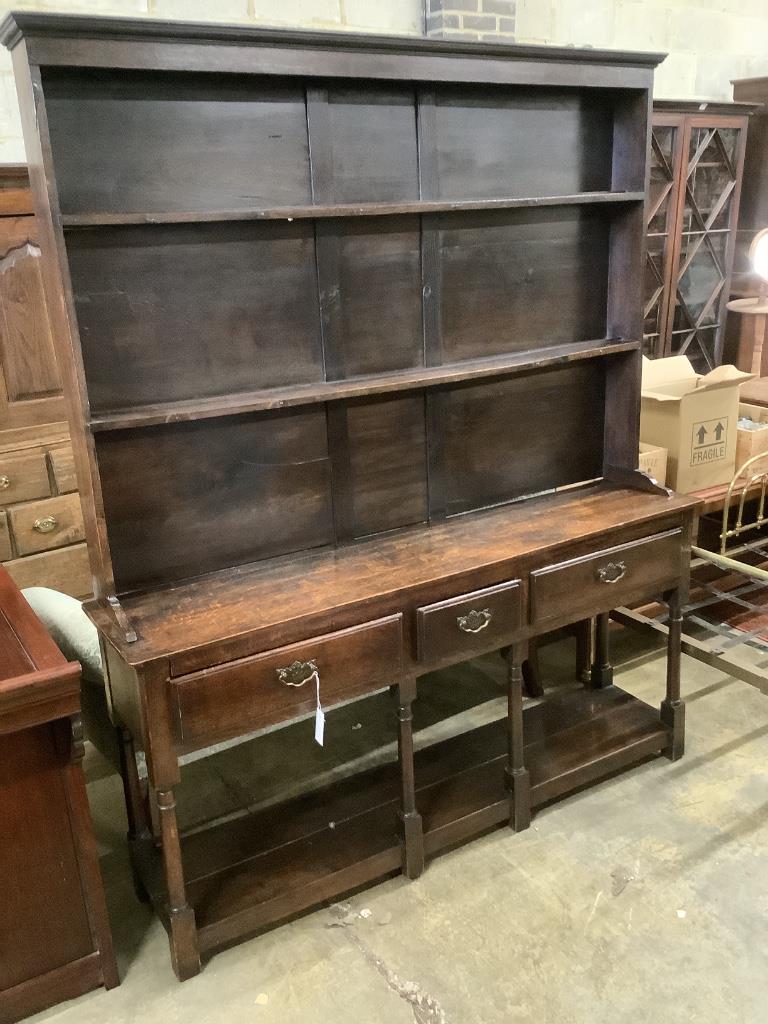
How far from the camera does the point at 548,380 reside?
8.33 feet

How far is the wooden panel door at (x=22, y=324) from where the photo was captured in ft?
9.40

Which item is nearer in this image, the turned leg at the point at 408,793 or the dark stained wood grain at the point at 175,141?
the dark stained wood grain at the point at 175,141

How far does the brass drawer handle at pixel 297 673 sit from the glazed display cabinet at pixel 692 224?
2325 millimetres

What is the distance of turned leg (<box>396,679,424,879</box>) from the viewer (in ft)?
6.95

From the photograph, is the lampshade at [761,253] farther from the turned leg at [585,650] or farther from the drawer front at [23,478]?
the drawer front at [23,478]

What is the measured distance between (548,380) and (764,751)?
1310 mm

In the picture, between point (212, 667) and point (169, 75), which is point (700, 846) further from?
point (169, 75)

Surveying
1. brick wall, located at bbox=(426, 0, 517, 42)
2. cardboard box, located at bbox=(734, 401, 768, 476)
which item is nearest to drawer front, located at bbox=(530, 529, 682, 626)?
cardboard box, located at bbox=(734, 401, 768, 476)

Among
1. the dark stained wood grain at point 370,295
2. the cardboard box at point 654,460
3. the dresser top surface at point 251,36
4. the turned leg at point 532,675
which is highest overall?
the dresser top surface at point 251,36

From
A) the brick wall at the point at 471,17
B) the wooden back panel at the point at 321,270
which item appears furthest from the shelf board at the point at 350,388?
the brick wall at the point at 471,17

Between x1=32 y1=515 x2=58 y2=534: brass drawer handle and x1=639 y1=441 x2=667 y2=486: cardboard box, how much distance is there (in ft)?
6.85

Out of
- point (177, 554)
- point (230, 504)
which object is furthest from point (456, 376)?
point (177, 554)

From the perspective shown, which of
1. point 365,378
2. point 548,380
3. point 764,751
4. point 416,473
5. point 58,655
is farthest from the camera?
point 764,751

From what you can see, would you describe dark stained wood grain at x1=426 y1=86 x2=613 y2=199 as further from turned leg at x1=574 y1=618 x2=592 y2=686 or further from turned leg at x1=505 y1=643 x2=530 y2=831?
turned leg at x1=574 y1=618 x2=592 y2=686
